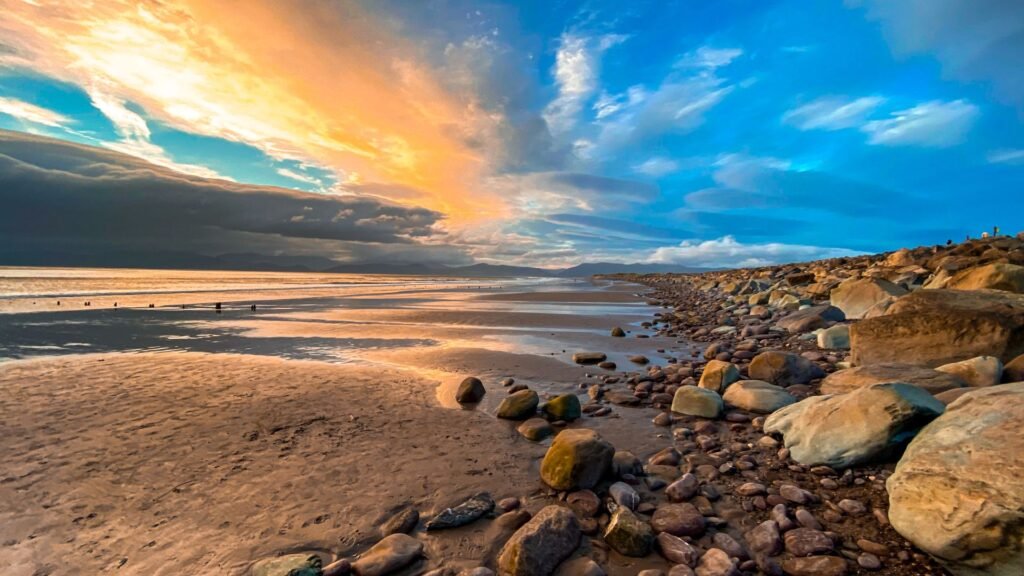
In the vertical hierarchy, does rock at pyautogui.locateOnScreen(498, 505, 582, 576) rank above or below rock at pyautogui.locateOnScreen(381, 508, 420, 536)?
above

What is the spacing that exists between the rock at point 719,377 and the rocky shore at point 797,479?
3 cm

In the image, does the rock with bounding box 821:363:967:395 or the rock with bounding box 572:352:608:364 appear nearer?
the rock with bounding box 821:363:967:395

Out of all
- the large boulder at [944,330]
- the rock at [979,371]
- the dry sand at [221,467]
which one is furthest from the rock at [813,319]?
the dry sand at [221,467]

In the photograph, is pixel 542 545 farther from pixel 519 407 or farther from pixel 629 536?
pixel 519 407

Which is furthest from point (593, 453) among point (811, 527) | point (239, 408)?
point (239, 408)

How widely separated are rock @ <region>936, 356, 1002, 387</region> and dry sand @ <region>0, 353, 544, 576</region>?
5.82 meters

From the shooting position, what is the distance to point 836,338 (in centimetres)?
1020

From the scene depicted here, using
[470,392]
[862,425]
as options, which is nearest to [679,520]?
[862,425]

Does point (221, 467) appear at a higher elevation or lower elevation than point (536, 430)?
lower

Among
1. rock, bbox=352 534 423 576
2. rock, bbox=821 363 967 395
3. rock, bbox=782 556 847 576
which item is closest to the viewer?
rock, bbox=782 556 847 576

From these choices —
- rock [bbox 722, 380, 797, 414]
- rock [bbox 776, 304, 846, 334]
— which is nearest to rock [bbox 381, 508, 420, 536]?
rock [bbox 722, 380, 797, 414]

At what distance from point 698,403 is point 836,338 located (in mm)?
6132

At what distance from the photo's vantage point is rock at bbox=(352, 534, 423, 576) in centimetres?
336

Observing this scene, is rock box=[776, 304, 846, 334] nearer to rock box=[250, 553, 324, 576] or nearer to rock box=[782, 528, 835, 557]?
rock box=[782, 528, 835, 557]
